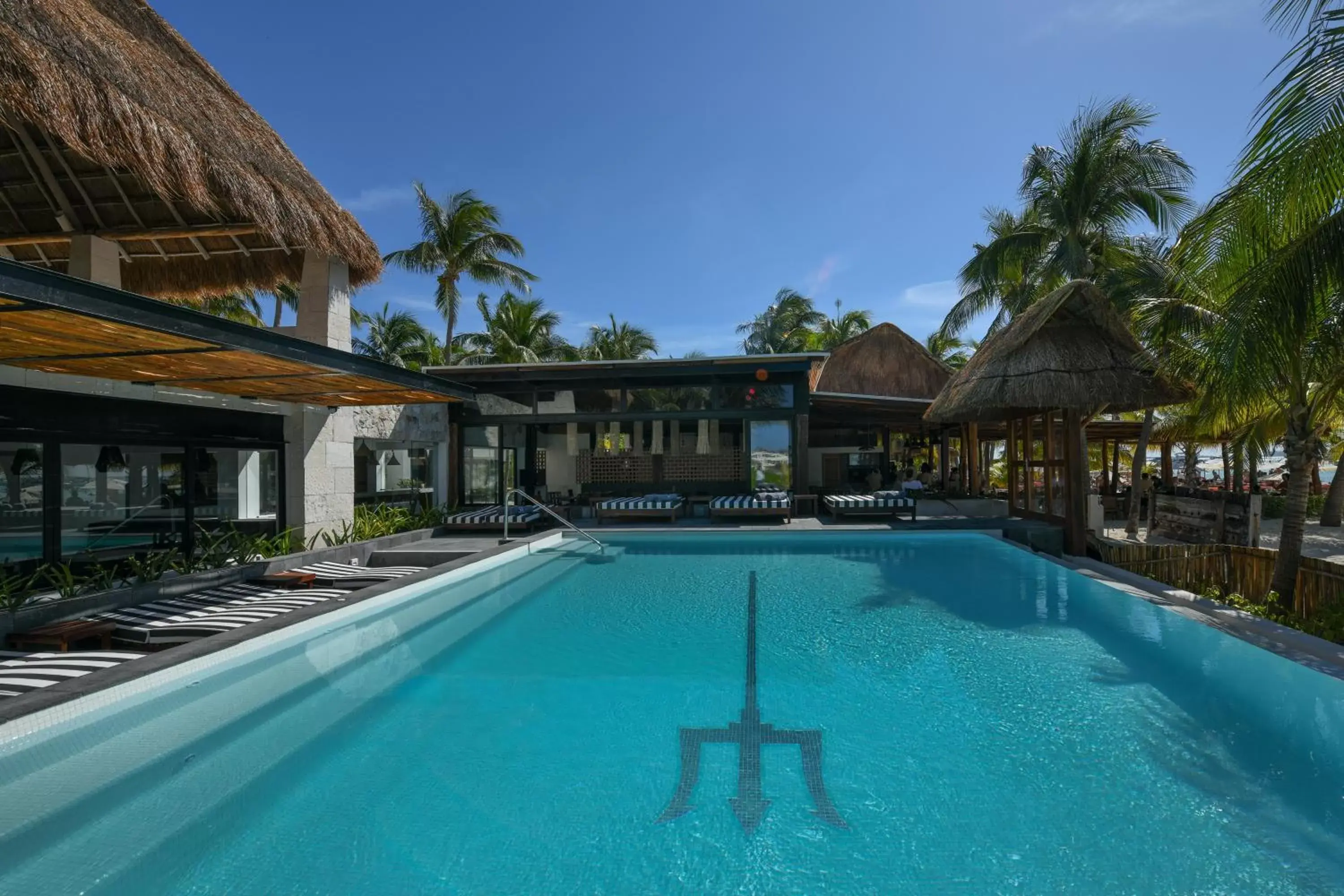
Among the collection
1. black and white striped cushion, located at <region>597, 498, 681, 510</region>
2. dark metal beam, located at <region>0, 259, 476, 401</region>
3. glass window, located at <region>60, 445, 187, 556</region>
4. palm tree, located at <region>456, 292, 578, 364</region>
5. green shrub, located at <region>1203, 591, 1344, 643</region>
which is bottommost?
green shrub, located at <region>1203, 591, 1344, 643</region>

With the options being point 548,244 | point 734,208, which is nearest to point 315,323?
point 734,208

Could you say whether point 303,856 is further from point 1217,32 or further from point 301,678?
point 1217,32

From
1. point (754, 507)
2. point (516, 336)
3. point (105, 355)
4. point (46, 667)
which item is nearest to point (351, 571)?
Result: point (105, 355)

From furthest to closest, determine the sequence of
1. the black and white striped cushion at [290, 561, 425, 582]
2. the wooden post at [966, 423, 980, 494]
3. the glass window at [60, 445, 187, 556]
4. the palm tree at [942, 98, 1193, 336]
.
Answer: the wooden post at [966, 423, 980, 494] → the palm tree at [942, 98, 1193, 336] → the black and white striped cushion at [290, 561, 425, 582] → the glass window at [60, 445, 187, 556]

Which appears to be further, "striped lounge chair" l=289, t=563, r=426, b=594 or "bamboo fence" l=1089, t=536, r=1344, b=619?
"striped lounge chair" l=289, t=563, r=426, b=594

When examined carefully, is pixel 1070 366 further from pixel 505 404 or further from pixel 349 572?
pixel 505 404

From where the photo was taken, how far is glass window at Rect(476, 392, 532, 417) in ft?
47.8

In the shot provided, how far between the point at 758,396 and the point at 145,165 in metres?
10.6

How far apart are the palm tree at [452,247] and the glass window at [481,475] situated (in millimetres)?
8604

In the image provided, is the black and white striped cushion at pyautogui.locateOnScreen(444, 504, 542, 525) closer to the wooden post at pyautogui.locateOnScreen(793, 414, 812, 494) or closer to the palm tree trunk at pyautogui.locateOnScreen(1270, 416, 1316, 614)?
the wooden post at pyautogui.locateOnScreen(793, 414, 812, 494)

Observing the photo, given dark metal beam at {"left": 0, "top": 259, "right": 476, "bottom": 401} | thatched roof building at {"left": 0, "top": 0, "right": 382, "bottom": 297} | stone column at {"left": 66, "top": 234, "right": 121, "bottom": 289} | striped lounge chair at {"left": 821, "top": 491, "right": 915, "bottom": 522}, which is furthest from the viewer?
striped lounge chair at {"left": 821, "top": 491, "right": 915, "bottom": 522}

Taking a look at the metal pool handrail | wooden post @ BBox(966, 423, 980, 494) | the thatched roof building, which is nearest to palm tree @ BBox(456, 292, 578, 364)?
the metal pool handrail

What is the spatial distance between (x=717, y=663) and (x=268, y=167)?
7989 millimetres

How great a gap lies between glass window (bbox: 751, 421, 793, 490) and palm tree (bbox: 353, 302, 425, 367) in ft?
65.4
